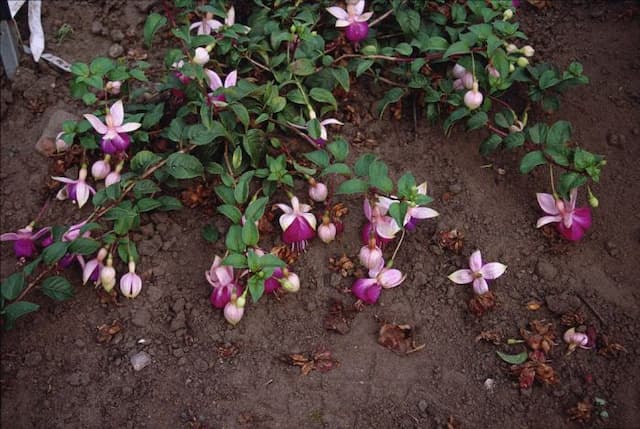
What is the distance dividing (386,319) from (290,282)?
0.29 m

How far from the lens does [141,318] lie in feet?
5.80

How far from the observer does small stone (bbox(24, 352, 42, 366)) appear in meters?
1.72

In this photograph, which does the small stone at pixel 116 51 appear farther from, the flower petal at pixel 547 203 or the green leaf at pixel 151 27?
the flower petal at pixel 547 203

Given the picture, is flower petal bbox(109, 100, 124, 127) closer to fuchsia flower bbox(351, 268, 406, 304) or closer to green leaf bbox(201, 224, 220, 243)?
green leaf bbox(201, 224, 220, 243)

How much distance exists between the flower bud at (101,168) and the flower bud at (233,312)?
2.04 feet

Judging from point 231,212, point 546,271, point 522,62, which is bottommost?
point 546,271

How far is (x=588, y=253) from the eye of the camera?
1.82 metres

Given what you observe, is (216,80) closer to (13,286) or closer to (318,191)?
(318,191)

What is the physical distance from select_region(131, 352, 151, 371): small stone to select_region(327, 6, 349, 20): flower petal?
121 centimetres

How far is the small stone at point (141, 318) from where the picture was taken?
5.78 feet

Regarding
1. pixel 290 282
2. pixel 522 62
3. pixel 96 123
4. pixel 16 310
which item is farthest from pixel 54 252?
pixel 522 62

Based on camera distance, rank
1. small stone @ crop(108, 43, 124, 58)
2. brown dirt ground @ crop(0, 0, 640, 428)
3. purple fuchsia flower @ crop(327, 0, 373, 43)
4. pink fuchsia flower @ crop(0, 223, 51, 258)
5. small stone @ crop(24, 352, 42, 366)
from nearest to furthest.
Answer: brown dirt ground @ crop(0, 0, 640, 428)
small stone @ crop(24, 352, 42, 366)
pink fuchsia flower @ crop(0, 223, 51, 258)
purple fuchsia flower @ crop(327, 0, 373, 43)
small stone @ crop(108, 43, 124, 58)

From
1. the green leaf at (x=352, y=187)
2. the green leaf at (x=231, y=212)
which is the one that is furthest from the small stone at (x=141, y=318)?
the green leaf at (x=352, y=187)

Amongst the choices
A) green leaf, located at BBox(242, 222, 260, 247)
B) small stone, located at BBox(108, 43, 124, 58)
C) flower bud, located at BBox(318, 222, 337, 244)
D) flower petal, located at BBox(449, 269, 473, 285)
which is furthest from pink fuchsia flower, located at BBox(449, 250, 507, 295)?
small stone, located at BBox(108, 43, 124, 58)
